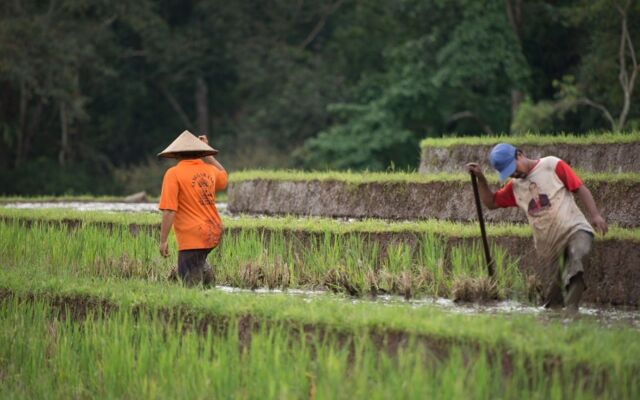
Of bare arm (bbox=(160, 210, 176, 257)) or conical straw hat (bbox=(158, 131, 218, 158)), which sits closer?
bare arm (bbox=(160, 210, 176, 257))

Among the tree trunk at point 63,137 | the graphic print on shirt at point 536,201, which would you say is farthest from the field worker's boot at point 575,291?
the tree trunk at point 63,137

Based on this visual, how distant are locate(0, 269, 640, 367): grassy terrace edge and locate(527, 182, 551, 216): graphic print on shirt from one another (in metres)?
1.30

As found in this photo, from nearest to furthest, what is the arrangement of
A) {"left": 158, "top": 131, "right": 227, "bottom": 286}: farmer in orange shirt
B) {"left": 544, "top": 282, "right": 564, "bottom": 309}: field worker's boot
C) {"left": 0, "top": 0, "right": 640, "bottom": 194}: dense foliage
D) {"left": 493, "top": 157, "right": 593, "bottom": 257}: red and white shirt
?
{"left": 493, "top": 157, "right": 593, "bottom": 257}: red and white shirt < {"left": 544, "top": 282, "right": 564, "bottom": 309}: field worker's boot < {"left": 158, "top": 131, "right": 227, "bottom": 286}: farmer in orange shirt < {"left": 0, "top": 0, "right": 640, "bottom": 194}: dense foliage

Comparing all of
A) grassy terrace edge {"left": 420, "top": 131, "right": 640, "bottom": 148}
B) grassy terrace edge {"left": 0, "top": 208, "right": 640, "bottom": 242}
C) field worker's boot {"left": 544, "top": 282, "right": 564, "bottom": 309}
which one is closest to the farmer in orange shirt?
grassy terrace edge {"left": 0, "top": 208, "right": 640, "bottom": 242}

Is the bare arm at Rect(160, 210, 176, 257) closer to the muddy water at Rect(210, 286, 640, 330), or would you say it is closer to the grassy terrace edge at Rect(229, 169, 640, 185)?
the muddy water at Rect(210, 286, 640, 330)

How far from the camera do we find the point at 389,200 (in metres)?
16.8

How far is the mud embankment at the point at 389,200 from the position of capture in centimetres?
1377

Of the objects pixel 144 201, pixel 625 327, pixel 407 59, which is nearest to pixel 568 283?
pixel 625 327

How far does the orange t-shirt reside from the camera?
34.6 ft

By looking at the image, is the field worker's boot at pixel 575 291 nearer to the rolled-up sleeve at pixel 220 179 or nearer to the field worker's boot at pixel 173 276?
the rolled-up sleeve at pixel 220 179

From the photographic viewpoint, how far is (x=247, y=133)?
42.1m

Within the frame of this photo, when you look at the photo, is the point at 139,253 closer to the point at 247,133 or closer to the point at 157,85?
the point at 247,133

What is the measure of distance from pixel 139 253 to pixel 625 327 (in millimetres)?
5872

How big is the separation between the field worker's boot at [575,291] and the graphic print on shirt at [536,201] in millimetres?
598
